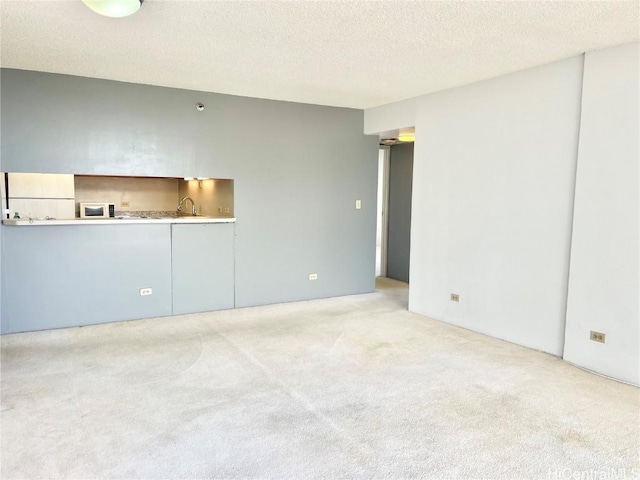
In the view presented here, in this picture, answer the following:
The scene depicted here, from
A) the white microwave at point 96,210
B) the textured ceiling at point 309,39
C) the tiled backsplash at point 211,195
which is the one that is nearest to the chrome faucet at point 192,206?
the tiled backsplash at point 211,195

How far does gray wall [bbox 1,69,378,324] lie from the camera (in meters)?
4.22

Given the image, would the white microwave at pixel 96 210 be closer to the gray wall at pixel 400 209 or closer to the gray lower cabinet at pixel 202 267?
the gray lower cabinet at pixel 202 267

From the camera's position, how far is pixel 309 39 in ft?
10.4

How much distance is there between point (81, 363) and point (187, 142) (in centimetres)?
246

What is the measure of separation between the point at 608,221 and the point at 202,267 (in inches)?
151

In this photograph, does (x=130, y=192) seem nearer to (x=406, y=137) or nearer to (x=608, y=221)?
(x=406, y=137)

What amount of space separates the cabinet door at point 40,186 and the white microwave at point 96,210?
20cm

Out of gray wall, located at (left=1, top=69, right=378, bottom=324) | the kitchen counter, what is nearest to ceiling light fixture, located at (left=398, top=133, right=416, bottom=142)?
gray wall, located at (left=1, top=69, right=378, bottom=324)

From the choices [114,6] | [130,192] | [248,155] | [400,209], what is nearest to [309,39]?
[114,6]

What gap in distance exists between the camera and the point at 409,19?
110 inches

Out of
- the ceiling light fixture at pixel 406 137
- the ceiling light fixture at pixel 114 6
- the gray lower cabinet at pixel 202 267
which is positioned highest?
the ceiling light fixture at pixel 114 6

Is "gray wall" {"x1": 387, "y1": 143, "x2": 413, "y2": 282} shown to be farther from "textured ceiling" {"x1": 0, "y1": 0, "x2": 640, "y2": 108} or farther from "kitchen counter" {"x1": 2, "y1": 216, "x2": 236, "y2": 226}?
"kitchen counter" {"x1": 2, "y1": 216, "x2": 236, "y2": 226}

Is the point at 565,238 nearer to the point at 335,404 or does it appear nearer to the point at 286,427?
the point at 335,404

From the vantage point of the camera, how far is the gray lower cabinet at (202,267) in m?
4.86
